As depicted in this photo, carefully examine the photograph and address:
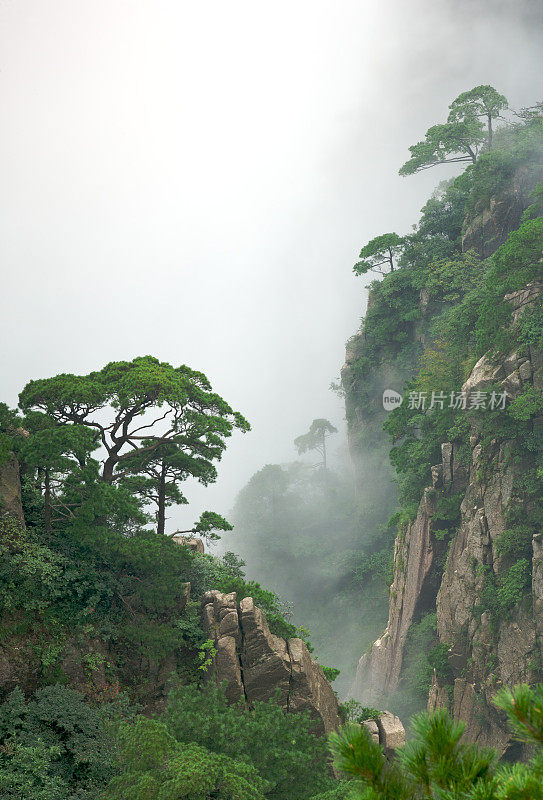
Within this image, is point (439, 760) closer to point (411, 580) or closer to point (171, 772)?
point (171, 772)

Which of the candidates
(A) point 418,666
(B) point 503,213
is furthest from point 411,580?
(B) point 503,213

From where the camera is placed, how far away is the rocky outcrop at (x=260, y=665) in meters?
12.6

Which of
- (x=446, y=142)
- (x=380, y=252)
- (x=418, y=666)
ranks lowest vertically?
(x=418, y=666)

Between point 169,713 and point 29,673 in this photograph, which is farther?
point 29,673

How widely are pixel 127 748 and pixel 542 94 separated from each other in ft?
265

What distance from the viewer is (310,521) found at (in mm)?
50875

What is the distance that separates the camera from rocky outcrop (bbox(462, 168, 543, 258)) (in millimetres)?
26859

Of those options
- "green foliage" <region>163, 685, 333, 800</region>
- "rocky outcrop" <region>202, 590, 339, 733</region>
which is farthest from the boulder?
"green foliage" <region>163, 685, 333, 800</region>

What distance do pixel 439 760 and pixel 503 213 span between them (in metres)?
29.0

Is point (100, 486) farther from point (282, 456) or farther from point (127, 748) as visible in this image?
point (282, 456)

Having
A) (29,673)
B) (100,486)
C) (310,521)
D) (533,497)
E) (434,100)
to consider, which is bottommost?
(29,673)

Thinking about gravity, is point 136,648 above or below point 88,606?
below

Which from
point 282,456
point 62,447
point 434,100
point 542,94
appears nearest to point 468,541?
point 62,447

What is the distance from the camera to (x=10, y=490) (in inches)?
501
